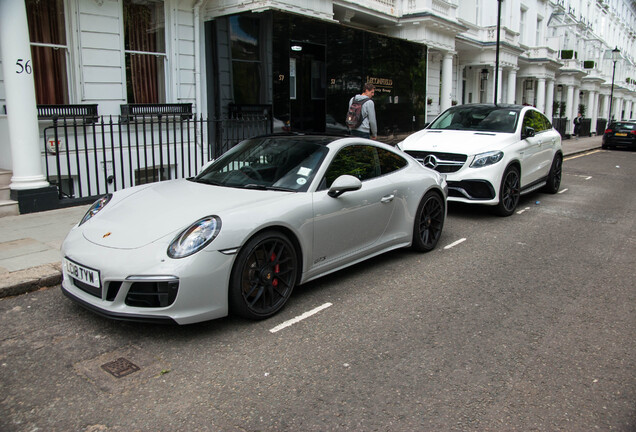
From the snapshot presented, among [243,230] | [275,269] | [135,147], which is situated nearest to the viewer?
[243,230]

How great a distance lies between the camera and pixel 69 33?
32.1ft

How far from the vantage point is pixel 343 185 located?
191 inches

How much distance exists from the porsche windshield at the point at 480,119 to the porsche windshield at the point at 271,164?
4946 mm

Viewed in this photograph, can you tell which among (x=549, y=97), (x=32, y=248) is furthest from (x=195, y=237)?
(x=549, y=97)

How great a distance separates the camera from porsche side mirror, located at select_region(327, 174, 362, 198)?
4844 mm

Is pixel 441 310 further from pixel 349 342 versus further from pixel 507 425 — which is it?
pixel 507 425

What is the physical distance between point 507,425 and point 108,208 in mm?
3656

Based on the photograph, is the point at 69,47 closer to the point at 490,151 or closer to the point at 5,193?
the point at 5,193

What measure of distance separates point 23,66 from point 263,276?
18.6ft

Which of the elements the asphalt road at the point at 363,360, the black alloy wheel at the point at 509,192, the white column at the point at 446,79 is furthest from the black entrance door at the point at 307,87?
the white column at the point at 446,79

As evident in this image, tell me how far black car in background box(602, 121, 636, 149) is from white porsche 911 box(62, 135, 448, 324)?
2604 cm

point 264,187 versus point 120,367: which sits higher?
point 264,187

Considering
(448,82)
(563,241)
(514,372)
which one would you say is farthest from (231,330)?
(448,82)

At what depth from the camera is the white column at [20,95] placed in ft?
24.2
